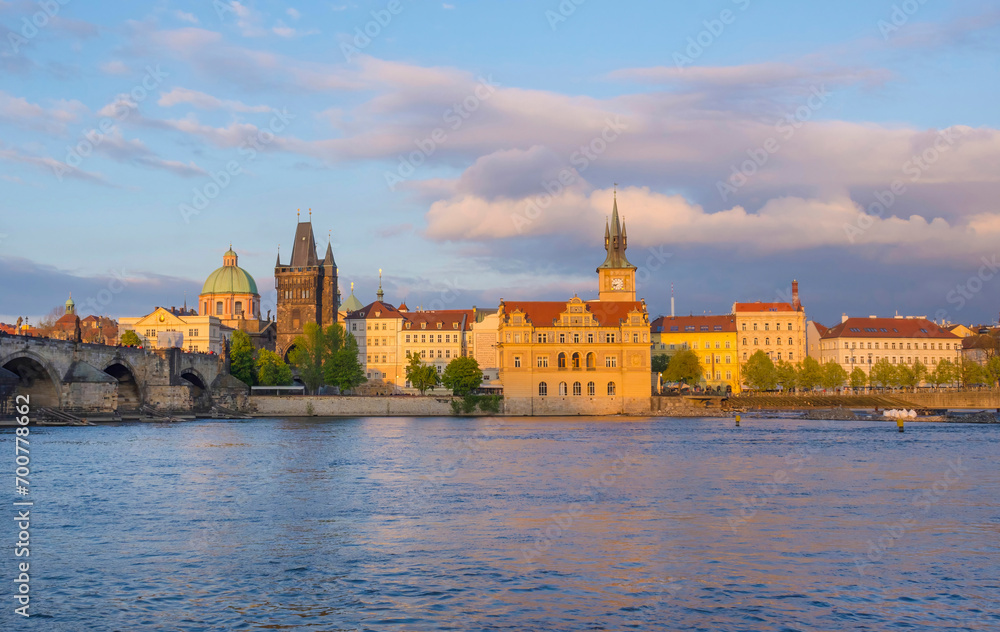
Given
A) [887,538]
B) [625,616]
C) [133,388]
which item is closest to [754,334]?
[133,388]

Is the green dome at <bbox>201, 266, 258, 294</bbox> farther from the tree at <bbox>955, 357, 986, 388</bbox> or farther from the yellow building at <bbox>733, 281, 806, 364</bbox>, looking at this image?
the tree at <bbox>955, 357, 986, 388</bbox>

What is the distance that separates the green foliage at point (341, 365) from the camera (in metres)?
102

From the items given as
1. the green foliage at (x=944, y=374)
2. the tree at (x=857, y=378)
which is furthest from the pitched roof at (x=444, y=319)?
the green foliage at (x=944, y=374)

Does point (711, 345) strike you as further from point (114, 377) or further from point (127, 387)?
point (114, 377)

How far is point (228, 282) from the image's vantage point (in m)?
147

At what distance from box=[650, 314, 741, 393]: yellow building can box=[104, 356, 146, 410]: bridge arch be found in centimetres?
6481

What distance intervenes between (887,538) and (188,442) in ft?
140

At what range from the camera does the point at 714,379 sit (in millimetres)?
124500

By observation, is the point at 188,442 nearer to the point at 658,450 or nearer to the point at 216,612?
the point at 658,450

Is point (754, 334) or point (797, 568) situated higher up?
point (754, 334)

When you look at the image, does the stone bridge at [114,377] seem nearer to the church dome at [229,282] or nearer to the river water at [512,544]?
the river water at [512,544]

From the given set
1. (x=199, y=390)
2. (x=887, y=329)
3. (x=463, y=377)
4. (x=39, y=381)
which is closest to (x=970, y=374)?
(x=887, y=329)

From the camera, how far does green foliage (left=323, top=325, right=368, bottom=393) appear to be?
333 feet

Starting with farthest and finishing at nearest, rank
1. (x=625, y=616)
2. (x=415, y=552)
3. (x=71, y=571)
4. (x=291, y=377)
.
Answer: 1. (x=291, y=377)
2. (x=415, y=552)
3. (x=71, y=571)
4. (x=625, y=616)
